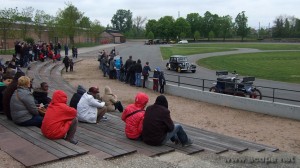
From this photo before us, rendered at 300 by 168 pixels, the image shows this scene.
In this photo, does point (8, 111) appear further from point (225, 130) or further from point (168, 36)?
point (168, 36)

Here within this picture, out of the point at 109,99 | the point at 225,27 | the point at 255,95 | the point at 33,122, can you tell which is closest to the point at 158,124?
the point at 33,122

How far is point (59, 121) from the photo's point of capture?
25.0 feet

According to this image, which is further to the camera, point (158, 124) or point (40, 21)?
point (40, 21)

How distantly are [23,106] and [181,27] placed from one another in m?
136

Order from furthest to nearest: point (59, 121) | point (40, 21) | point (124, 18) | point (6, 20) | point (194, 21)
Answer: point (124, 18), point (194, 21), point (40, 21), point (6, 20), point (59, 121)

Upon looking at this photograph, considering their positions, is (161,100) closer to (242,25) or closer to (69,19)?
(69,19)

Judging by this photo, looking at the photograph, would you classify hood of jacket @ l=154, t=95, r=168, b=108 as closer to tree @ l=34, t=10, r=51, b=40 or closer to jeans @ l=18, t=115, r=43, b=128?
jeans @ l=18, t=115, r=43, b=128

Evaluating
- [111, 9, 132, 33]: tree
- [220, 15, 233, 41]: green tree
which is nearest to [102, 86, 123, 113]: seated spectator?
[220, 15, 233, 41]: green tree

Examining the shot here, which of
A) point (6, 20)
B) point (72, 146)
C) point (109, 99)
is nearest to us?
point (72, 146)

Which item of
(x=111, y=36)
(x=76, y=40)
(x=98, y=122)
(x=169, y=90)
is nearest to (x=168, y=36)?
(x=111, y=36)

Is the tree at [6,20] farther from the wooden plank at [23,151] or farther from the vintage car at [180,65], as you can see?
the wooden plank at [23,151]

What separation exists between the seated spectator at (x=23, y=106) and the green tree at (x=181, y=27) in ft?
437

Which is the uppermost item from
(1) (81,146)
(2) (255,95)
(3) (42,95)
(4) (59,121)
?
(3) (42,95)

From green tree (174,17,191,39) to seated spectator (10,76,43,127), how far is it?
437 feet
